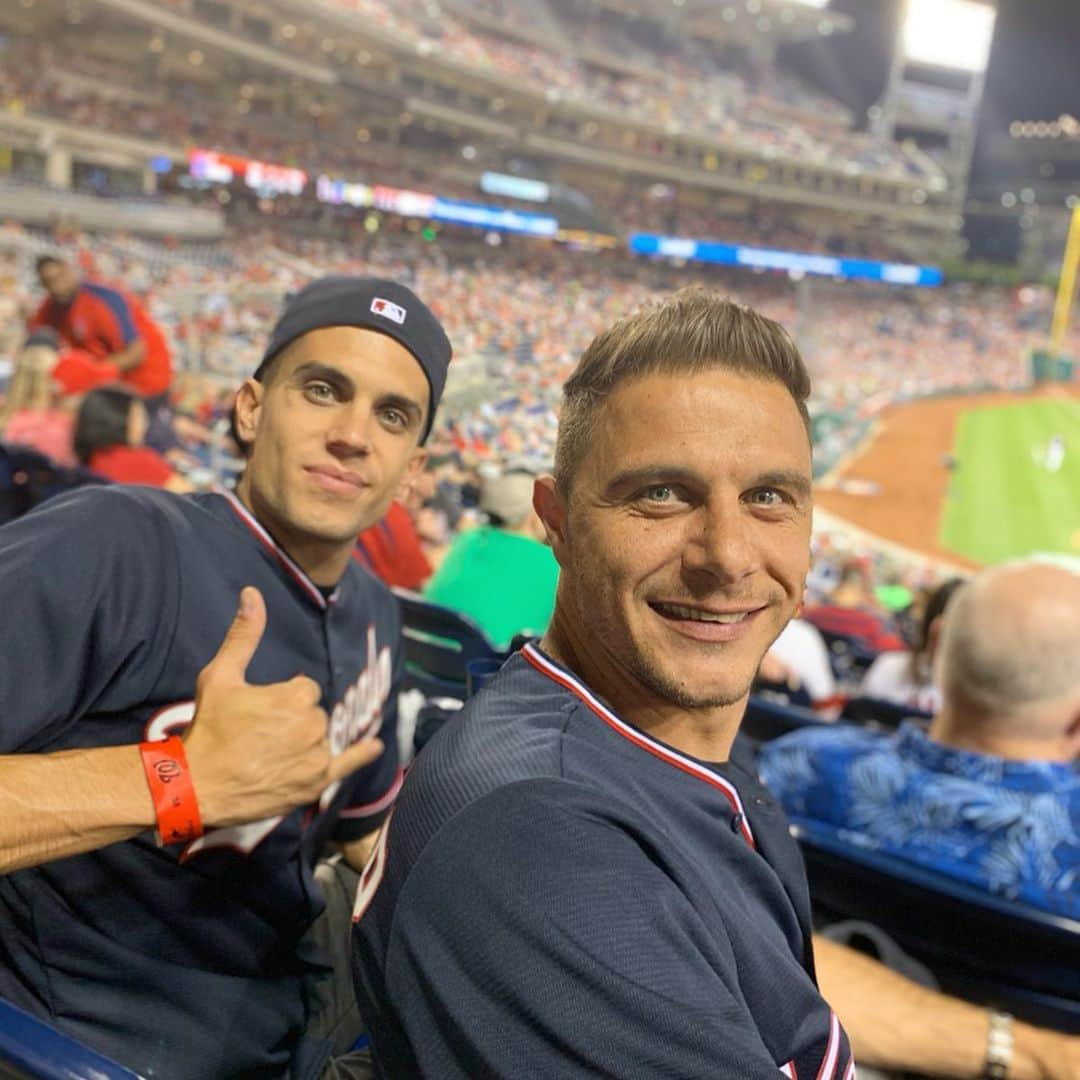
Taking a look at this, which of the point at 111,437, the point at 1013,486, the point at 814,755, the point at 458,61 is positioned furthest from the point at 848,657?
the point at 1013,486

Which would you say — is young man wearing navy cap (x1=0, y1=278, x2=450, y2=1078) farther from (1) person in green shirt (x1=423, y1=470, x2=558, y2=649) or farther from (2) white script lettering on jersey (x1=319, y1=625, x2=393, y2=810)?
(1) person in green shirt (x1=423, y1=470, x2=558, y2=649)

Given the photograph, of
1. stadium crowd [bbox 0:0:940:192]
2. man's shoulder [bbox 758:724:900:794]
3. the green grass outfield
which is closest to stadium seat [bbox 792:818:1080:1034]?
man's shoulder [bbox 758:724:900:794]

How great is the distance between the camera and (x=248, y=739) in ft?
3.44

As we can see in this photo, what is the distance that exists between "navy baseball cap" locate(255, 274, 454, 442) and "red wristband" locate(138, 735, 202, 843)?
0.73 m

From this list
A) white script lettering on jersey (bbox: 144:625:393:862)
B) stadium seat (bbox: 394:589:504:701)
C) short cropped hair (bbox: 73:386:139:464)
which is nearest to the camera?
white script lettering on jersey (bbox: 144:625:393:862)

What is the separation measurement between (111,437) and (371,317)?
220cm

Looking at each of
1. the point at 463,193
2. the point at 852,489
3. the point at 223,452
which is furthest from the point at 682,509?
the point at 852,489

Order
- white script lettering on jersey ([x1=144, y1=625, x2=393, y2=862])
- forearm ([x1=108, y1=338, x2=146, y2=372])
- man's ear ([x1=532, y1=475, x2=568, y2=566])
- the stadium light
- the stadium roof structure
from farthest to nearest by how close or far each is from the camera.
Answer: the stadium light → the stadium roof structure → forearm ([x1=108, y1=338, x2=146, y2=372]) → white script lettering on jersey ([x1=144, y1=625, x2=393, y2=862]) → man's ear ([x1=532, y1=475, x2=568, y2=566])

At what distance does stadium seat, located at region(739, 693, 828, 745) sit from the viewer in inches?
82.4

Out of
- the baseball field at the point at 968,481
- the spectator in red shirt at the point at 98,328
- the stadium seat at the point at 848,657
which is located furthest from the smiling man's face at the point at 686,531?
the baseball field at the point at 968,481

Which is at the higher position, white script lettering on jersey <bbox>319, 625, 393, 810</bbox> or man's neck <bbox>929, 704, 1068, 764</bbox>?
man's neck <bbox>929, 704, 1068, 764</bbox>

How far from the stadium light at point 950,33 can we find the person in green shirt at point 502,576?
11813 mm

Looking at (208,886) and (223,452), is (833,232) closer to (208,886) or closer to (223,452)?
(223,452)

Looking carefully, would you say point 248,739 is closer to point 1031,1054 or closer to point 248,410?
point 248,410
